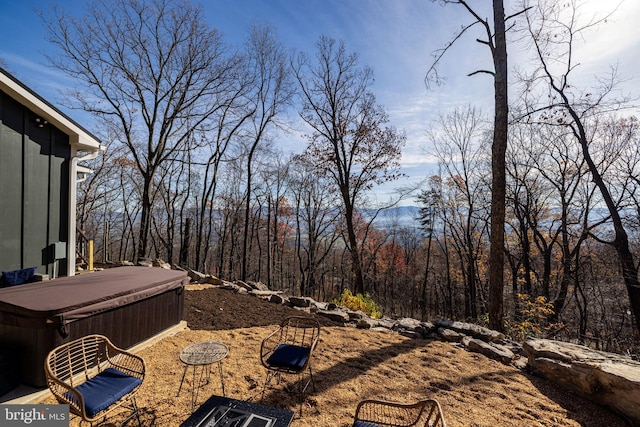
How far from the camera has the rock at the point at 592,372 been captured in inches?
111

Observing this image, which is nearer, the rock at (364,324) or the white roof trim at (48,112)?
the white roof trim at (48,112)

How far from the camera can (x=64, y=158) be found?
5137 millimetres

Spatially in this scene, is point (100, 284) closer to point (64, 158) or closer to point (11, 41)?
point (64, 158)

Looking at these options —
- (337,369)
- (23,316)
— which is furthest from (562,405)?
(23,316)

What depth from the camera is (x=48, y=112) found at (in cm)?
465

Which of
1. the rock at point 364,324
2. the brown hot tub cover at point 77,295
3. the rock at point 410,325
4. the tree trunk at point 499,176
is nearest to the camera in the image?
the brown hot tub cover at point 77,295

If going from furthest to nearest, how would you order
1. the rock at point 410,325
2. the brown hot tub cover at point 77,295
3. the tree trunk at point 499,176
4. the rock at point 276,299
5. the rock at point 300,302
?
the rock at point 276,299 → the rock at point 300,302 → the tree trunk at point 499,176 → the rock at point 410,325 → the brown hot tub cover at point 77,295

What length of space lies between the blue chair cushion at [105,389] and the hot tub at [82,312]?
2.62 feet

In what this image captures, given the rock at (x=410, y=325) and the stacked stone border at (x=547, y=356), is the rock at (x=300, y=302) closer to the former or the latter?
the stacked stone border at (x=547, y=356)

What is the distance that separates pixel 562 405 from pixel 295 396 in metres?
2.97

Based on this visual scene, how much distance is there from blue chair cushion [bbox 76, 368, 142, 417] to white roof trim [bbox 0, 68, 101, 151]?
4.66 m

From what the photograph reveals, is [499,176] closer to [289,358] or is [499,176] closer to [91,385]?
[289,358]

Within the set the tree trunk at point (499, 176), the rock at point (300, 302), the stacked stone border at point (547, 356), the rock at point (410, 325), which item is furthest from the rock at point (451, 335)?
the rock at point (300, 302)

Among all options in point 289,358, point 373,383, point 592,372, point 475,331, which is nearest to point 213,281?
point 289,358
